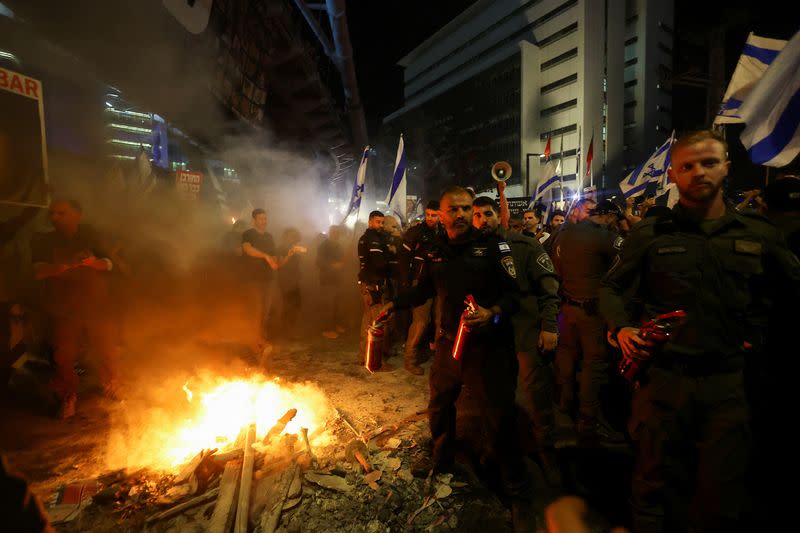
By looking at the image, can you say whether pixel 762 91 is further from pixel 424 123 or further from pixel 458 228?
pixel 424 123

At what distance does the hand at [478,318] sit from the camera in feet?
8.86

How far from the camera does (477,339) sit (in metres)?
2.96

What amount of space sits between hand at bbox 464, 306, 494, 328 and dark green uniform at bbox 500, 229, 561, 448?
3.25 ft

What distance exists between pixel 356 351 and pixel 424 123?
80.2 m

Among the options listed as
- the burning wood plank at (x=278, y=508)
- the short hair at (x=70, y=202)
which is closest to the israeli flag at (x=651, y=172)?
the burning wood plank at (x=278, y=508)

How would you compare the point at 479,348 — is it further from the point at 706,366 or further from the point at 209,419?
the point at 209,419

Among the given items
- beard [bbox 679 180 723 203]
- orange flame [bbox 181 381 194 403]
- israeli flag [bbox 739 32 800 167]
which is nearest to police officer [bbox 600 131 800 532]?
beard [bbox 679 180 723 203]

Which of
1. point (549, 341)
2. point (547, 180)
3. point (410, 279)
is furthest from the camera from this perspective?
point (547, 180)

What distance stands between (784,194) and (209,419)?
5.63m

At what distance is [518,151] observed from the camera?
56219 millimetres

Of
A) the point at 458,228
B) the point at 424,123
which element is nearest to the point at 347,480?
the point at 458,228

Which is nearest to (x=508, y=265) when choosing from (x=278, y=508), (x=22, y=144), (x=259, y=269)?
(x=278, y=508)

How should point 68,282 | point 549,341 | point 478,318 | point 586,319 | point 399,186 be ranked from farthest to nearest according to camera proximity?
1. point 399,186
2. point 68,282
3. point 586,319
4. point 549,341
5. point 478,318

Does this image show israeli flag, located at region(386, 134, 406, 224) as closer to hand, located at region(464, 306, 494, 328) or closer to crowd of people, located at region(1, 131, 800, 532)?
crowd of people, located at region(1, 131, 800, 532)
